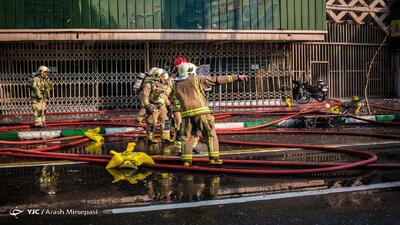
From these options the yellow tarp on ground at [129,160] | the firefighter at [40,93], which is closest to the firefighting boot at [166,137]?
the yellow tarp on ground at [129,160]

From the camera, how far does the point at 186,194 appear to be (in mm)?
6016

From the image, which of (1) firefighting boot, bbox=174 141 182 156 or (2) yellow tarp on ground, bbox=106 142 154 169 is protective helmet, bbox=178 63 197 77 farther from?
(1) firefighting boot, bbox=174 141 182 156

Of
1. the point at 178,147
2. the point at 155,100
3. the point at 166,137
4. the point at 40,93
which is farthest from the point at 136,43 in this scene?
the point at 178,147

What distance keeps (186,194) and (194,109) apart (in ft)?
7.01

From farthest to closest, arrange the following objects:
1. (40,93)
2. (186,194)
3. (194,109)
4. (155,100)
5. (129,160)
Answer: (40,93) < (155,100) < (194,109) < (129,160) < (186,194)

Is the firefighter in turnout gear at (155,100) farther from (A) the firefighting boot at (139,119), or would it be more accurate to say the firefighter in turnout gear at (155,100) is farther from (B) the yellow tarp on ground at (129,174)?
(B) the yellow tarp on ground at (129,174)

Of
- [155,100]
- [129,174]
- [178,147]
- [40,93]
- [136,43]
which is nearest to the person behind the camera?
[129,174]

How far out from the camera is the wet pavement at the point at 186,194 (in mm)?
5012

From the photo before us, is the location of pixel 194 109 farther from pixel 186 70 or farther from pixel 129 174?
pixel 129 174

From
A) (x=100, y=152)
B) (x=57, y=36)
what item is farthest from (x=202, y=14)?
(x=100, y=152)

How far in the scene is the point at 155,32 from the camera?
721 inches

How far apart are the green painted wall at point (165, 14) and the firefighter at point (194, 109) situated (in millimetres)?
10773

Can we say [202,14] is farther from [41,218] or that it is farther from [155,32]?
[41,218]

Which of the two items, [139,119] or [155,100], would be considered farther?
[139,119]
